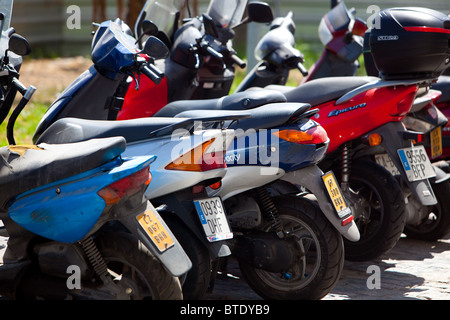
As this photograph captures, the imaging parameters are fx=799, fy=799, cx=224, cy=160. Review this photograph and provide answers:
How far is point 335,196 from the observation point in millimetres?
→ 4258

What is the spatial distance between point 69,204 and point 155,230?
15.4 inches

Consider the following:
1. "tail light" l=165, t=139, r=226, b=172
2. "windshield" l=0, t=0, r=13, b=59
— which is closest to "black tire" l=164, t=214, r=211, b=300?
"tail light" l=165, t=139, r=226, b=172

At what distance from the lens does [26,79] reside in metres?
11.8

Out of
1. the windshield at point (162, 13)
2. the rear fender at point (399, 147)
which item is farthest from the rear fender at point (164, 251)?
the windshield at point (162, 13)

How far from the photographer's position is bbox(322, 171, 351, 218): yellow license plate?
422 cm

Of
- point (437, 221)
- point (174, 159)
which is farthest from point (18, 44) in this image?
point (437, 221)

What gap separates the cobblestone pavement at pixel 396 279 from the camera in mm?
4609

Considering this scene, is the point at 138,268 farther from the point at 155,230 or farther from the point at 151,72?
the point at 151,72

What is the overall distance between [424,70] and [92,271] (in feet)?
8.43

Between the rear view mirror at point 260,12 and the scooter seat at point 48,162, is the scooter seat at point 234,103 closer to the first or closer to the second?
the scooter seat at point 48,162

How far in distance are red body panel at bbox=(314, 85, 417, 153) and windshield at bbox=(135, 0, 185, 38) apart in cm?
160

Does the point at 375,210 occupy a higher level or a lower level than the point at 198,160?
lower

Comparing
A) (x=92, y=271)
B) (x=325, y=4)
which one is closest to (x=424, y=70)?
(x=92, y=271)

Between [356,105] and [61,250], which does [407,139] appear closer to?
[356,105]
